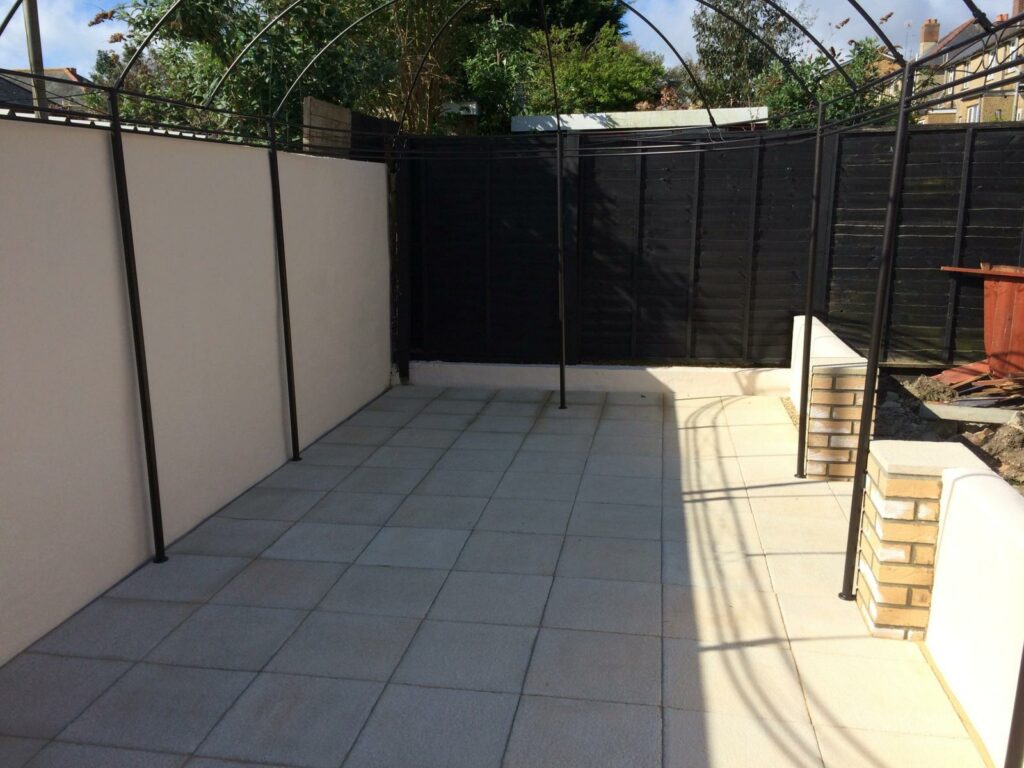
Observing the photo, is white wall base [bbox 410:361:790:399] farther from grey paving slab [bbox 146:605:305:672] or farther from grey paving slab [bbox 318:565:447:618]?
grey paving slab [bbox 146:605:305:672]

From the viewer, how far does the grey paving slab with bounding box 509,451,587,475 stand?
18.1ft

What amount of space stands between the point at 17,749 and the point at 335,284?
428 centimetres

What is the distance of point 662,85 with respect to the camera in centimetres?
2214

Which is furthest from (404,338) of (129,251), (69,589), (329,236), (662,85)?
(662,85)

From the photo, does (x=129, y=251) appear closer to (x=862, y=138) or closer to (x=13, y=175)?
(x=13, y=175)

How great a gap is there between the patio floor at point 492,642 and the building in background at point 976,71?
84.2 inches

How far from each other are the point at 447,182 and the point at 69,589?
511 cm

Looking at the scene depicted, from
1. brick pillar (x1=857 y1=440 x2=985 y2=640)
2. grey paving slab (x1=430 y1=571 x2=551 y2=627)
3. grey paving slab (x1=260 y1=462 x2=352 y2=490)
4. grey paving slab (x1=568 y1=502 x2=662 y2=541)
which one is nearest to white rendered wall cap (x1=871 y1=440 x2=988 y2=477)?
brick pillar (x1=857 y1=440 x2=985 y2=640)

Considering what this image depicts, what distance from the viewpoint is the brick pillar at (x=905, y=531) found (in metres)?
3.08

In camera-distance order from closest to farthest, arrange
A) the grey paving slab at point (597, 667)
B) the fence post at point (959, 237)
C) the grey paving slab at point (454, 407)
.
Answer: the grey paving slab at point (597, 667), the fence post at point (959, 237), the grey paving slab at point (454, 407)

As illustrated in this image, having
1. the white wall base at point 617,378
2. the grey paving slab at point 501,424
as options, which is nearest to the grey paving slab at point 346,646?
the grey paving slab at point 501,424

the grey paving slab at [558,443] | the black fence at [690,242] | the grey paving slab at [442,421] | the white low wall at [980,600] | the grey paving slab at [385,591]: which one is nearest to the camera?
the white low wall at [980,600]

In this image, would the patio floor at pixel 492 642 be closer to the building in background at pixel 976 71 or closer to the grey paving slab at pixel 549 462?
the grey paving slab at pixel 549 462

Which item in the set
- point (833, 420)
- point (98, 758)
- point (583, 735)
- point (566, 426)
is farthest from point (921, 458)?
point (566, 426)
